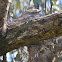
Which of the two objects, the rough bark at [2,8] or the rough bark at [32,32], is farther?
the rough bark at [2,8]

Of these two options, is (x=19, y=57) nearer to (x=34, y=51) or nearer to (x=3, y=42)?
(x=34, y=51)

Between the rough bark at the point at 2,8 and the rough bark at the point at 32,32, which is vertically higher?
the rough bark at the point at 2,8

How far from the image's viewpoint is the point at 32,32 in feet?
3.99

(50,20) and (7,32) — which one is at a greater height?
(50,20)

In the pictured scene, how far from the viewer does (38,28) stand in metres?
1.20

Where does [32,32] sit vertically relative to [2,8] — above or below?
below

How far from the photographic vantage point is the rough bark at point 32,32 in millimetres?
1161

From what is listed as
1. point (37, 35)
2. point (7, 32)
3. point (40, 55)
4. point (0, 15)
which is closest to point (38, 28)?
point (37, 35)

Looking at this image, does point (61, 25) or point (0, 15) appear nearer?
point (61, 25)

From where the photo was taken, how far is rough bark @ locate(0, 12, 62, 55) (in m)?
1.16

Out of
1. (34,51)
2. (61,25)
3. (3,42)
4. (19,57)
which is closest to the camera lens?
(61,25)

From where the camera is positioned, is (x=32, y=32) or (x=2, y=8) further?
(x=2, y=8)

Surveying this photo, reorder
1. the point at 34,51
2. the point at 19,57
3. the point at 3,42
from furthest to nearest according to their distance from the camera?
the point at 19,57 < the point at 34,51 < the point at 3,42

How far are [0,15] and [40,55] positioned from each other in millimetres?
1578
